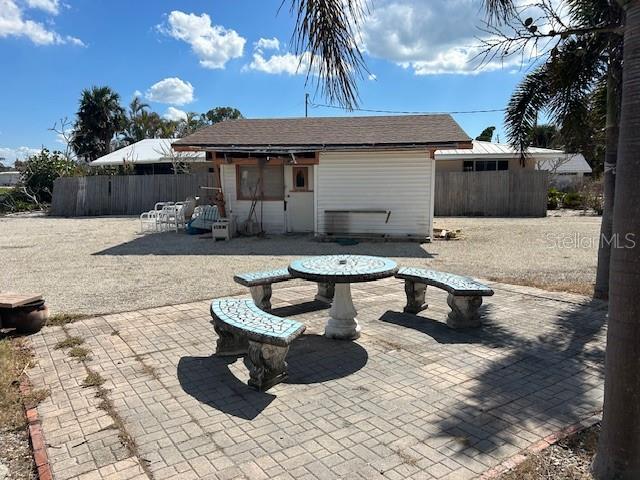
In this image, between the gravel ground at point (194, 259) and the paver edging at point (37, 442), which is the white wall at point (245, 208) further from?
the paver edging at point (37, 442)

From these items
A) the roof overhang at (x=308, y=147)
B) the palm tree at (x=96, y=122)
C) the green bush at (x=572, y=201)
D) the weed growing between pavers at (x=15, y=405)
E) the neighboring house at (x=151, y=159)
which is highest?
the palm tree at (x=96, y=122)

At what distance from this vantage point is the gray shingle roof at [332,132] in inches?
526

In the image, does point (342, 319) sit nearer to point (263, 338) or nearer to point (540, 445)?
point (263, 338)

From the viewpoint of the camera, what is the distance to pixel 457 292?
5238mm

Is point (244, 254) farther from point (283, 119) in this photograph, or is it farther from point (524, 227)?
point (524, 227)

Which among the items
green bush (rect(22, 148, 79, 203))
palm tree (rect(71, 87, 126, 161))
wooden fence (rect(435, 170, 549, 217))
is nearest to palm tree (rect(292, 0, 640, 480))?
wooden fence (rect(435, 170, 549, 217))

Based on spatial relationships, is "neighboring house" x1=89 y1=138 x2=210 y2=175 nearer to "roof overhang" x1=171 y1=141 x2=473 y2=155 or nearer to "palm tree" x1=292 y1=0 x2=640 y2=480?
"roof overhang" x1=171 y1=141 x2=473 y2=155

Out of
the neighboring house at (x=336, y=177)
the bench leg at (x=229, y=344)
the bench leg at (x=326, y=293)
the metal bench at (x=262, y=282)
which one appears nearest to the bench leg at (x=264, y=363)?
the bench leg at (x=229, y=344)

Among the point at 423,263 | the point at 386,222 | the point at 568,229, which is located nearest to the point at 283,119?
the point at 386,222

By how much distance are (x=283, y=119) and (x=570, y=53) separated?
11.7m

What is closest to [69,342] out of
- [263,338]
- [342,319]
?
[263,338]

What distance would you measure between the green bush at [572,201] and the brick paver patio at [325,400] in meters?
19.7

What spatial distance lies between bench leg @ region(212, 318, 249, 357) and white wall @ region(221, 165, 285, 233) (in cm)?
984

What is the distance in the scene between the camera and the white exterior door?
1420 centimetres
